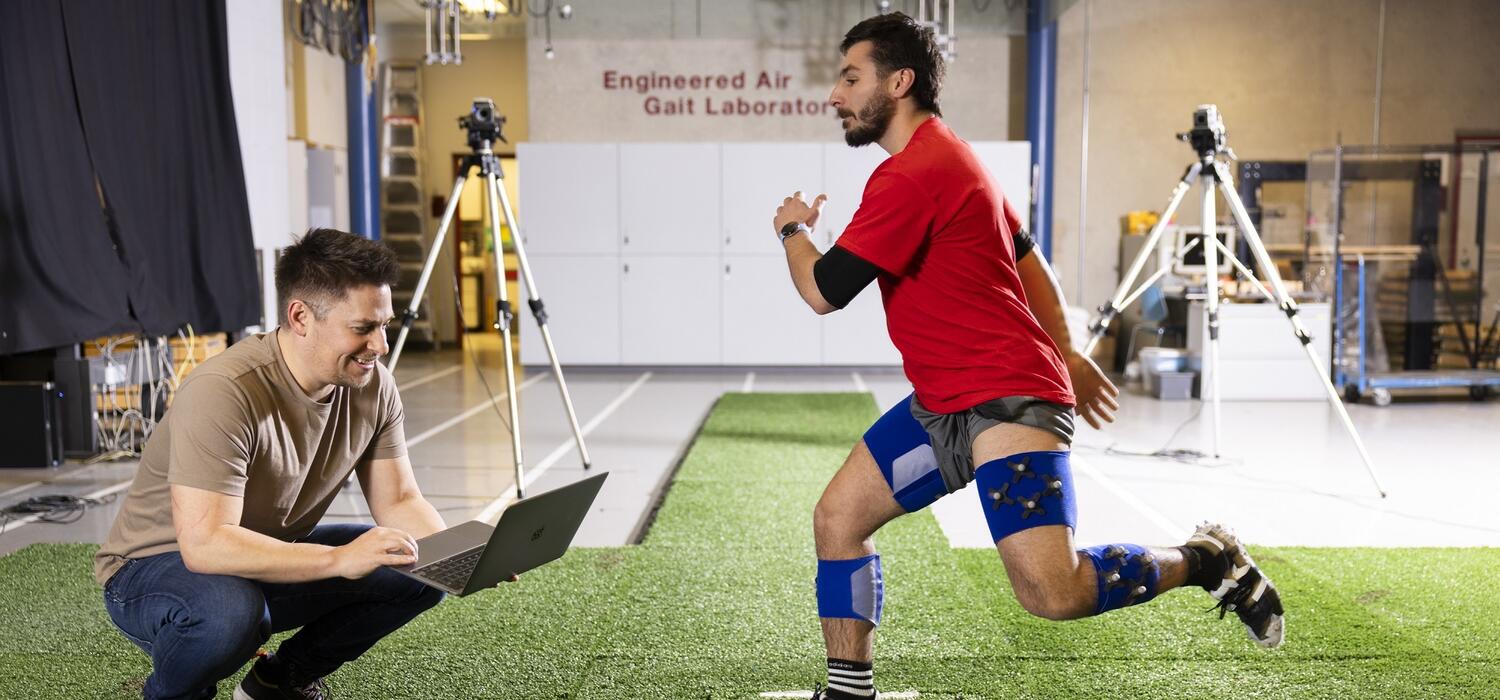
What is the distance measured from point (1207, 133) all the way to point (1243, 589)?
10.1ft

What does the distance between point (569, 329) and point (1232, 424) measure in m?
5.67

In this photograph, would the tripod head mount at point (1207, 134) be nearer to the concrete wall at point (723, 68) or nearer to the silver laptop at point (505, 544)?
the silver laptop at point (505, 544)

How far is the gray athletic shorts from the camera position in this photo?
88.3 inches

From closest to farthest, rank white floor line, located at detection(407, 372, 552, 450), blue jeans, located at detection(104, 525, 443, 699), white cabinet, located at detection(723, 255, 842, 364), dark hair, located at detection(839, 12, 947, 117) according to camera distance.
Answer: blue jeans, located at detection(104, 525, 443, 699)
dark hair, located at detection(839, 12, 947, 117)
white floor line, located at detection(407, 372, 552, 450)
white cabinet, located at detection(723, 255, 842, 364)

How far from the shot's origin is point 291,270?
2.11 metres

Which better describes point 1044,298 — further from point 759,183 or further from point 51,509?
point 759,183

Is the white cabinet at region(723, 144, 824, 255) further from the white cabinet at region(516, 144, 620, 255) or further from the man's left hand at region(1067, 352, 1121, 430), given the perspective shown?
the man's left hand at region(1067, 352, 1121, 430)

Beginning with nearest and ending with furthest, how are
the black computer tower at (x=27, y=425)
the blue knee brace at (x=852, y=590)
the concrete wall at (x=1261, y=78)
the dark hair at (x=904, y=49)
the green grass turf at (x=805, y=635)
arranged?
the dark hair at (x=904, y=49) → the blue knee brace at (x=852, y=590) → the green grass turf at (x=805, y=635) → the black computer tower at (x=27, y=425) → the concrete wall at (x=1261, y=78)

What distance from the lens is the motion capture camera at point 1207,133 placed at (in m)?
5.11

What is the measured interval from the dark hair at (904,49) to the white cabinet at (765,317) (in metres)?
8.27

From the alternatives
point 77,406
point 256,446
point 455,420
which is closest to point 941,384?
point 256,446

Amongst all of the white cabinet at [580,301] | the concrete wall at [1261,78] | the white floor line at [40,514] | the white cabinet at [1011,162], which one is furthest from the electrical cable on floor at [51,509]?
the concrete wall at [1261,78]

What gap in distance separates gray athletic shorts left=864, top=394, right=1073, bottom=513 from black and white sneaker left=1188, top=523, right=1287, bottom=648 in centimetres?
44

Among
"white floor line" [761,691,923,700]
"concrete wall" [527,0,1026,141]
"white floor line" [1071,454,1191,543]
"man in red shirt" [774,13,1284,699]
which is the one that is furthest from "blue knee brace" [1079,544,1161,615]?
"concrete wall" [527,0,1026,141]
